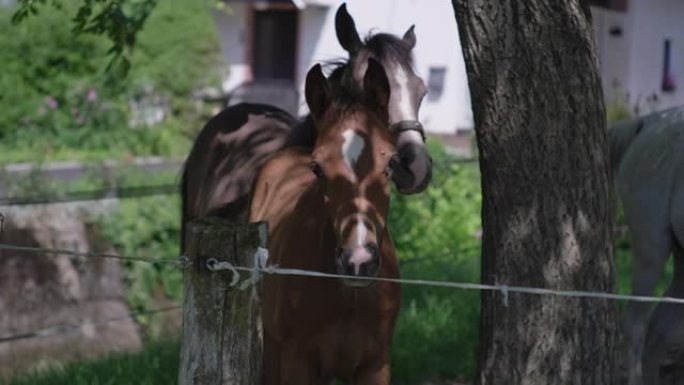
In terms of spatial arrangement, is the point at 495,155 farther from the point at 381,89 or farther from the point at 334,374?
the point at 334,374

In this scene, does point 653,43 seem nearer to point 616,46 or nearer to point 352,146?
point 616,46

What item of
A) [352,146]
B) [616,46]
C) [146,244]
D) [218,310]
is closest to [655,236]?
[352,146]

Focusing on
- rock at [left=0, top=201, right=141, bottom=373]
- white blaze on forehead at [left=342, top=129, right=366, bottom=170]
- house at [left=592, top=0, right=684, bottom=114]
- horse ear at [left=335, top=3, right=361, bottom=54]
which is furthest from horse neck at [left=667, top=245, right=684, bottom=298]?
house at [left=592, top=0, right=684, bottom=114]

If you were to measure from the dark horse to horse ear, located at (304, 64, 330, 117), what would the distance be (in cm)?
37

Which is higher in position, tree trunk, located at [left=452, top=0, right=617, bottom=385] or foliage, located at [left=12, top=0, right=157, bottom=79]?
foliage, located at [left=12, top=0, right=157, bottom=79]

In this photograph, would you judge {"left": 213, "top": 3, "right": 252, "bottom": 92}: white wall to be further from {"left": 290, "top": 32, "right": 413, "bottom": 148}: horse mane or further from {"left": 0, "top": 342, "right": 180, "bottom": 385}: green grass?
{"left": 290, "top": 32, "right": 413, "bottom": 148}: horse mane

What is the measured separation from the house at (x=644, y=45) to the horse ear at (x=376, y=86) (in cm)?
1589

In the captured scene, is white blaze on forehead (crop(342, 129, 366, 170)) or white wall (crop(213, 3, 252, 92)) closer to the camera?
white blaze on forehead (crop(342, 129, 366, 170))

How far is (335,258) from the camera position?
431 cm

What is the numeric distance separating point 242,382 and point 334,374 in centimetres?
128

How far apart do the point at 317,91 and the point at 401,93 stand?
0.98 metres

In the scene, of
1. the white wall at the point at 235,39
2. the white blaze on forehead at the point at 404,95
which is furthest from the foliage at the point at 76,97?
the white blaze on forehead at the point at 404,95

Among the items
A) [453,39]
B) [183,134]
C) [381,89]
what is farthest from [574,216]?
[453,39]

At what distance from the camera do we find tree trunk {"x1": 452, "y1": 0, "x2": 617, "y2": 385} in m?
4.11
